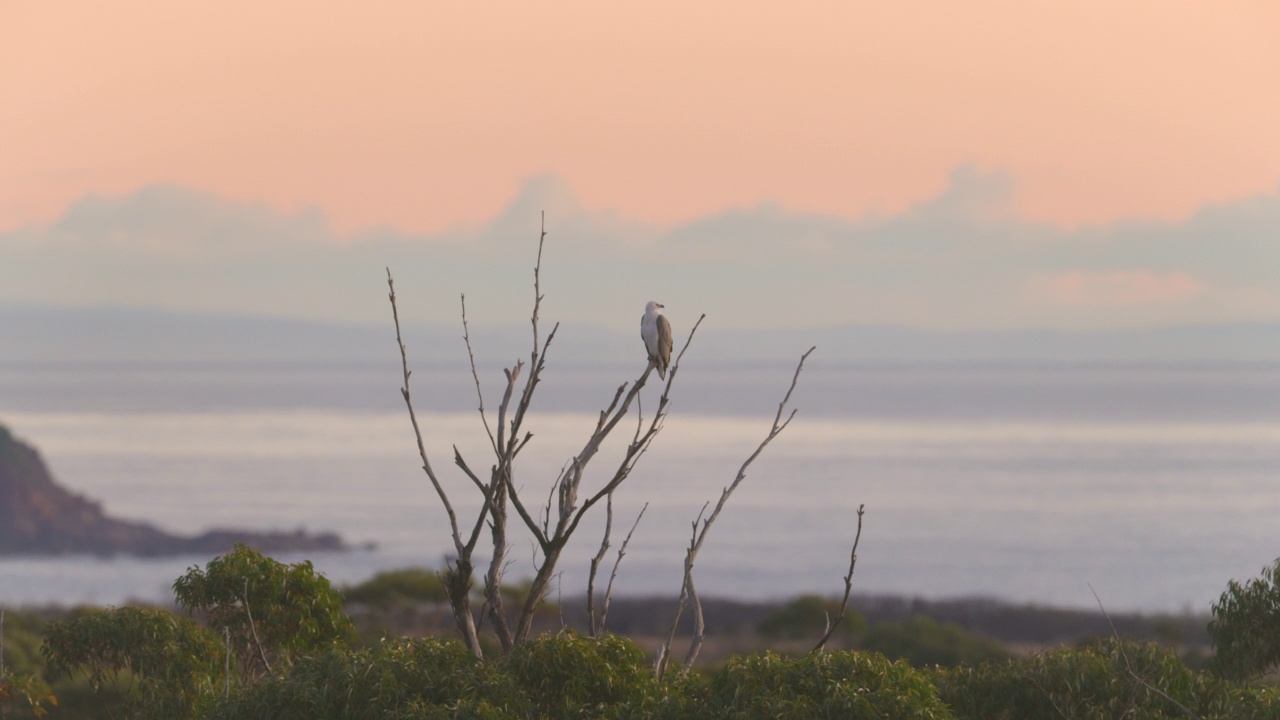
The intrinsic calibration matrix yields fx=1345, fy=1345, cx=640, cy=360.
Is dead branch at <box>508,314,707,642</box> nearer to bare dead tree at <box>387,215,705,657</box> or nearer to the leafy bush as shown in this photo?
bare dead tree at <box>387,215,705,657</box>

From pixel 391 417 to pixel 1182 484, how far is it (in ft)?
232

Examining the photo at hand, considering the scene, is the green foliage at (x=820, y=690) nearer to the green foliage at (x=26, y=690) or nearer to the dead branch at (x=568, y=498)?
the dead branch at (x=568, y=498)

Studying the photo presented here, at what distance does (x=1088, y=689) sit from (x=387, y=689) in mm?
5826

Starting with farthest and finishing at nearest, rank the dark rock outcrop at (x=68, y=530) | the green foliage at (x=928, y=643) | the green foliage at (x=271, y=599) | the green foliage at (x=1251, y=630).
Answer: the dark rock outcrop at (x=68, y=530) < the green foliage at (x=928, y=643) < the green foliage at (x=1251, y=630) < the green foliage at (x=271, y=599)

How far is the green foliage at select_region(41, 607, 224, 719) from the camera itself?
38.2 feet

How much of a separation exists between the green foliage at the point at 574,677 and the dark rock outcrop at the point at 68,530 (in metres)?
59.8

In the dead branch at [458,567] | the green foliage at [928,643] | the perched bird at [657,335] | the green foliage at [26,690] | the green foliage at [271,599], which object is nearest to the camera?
the dead branch at [458,567]

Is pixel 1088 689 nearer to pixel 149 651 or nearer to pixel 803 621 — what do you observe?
pixel 149 651

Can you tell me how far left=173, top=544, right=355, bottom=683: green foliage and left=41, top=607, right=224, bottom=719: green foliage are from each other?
279mm

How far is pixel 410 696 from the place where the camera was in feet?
25.9

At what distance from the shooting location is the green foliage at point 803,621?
37.2m

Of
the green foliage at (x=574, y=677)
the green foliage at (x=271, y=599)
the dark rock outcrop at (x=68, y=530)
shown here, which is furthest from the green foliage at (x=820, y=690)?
the dark rock outcrop at (x=68, y=530)

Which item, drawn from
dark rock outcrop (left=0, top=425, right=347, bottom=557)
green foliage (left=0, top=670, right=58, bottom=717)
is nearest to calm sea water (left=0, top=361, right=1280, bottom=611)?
dark rock outcrop (left=0, top=425, right=347, bottom=557)

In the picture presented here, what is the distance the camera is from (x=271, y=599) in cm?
1150
